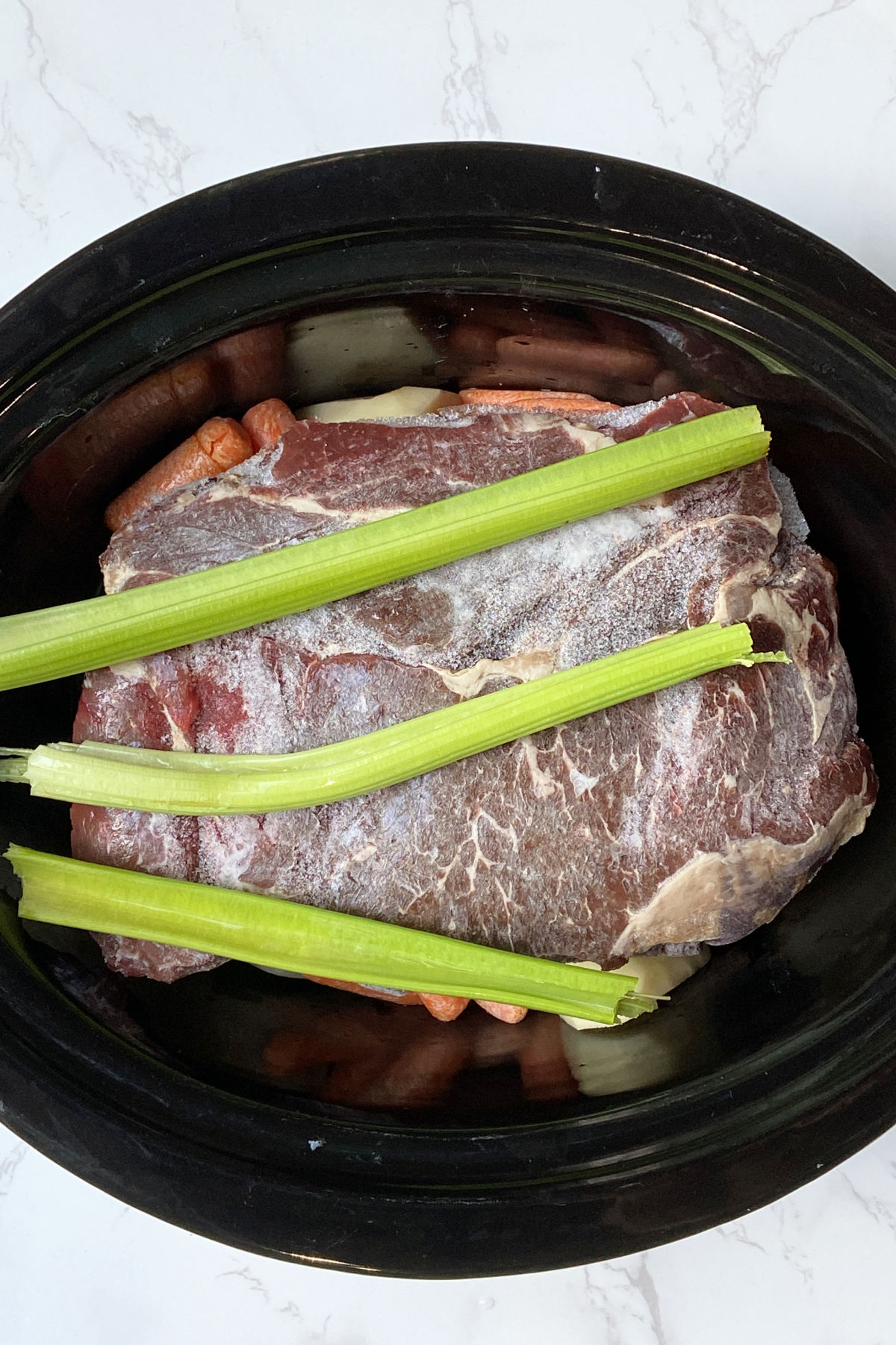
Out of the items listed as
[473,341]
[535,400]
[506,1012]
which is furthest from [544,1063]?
[473,341]

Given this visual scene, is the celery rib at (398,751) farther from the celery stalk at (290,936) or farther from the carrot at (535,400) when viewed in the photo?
the carrot at (535,400)

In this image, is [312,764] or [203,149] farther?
[203,149]

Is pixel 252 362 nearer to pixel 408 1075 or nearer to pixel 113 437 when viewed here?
pixel 113 437

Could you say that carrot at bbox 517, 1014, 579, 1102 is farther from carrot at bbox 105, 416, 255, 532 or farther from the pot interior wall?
carrot at bbox 105, 416, 255, 532

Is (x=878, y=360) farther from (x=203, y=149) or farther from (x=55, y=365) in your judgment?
(x=203, y=149)

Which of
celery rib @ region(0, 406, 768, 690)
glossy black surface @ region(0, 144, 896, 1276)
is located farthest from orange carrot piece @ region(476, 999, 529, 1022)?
celery rib @ region(0, 406, 768, 690)

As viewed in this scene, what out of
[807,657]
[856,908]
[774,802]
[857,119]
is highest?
[857,119]

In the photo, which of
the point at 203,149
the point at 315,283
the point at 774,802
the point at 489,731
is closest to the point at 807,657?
the point at 774,802

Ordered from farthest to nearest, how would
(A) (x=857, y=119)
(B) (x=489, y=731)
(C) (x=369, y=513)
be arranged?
1. (A) (x=857, y=119)
2. (C) (x=369, y=513)
3. (B) (x=489, y=731)
